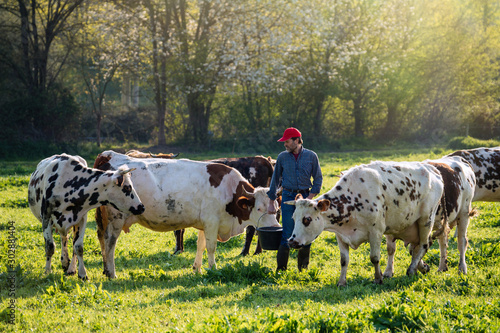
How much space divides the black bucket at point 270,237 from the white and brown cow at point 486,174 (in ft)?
17.0

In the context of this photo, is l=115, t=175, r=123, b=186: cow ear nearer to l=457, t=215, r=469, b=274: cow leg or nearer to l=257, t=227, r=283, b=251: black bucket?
l=257, t=227, r=283, b=251: black bucket

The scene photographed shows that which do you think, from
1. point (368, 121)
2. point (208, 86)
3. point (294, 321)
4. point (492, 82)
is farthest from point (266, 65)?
point (294, 321)

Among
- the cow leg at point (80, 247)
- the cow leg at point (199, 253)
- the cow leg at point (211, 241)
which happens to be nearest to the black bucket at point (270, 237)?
the cow leg at point (211, 241)

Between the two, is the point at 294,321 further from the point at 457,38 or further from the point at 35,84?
the point at 457,38

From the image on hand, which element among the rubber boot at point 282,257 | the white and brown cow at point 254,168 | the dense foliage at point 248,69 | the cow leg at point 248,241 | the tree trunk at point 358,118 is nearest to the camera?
the rubber boot at point 282,257

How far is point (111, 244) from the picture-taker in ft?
29.5

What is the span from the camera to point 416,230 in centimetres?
867

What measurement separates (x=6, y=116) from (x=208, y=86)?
38.7 feet

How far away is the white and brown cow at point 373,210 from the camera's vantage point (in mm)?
7887

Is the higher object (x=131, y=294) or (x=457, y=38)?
(x=457, y=38)

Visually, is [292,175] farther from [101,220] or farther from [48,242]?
[48,242]

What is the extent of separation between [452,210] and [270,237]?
337 centimetres

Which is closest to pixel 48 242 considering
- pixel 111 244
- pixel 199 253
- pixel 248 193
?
pixel 111 244

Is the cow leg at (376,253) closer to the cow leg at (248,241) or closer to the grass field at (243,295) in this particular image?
the grass field at (243,295)
